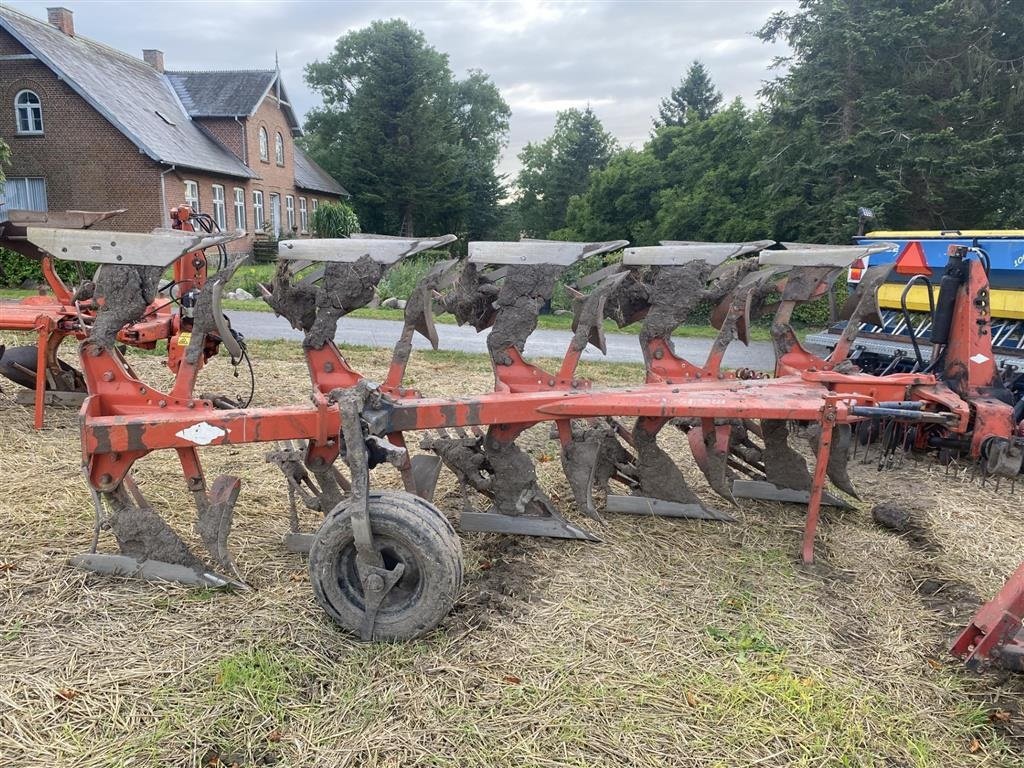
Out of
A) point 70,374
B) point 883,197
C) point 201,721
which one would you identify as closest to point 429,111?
point 883,197

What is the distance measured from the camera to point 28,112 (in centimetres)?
2389

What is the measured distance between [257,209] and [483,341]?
2139 centimetres

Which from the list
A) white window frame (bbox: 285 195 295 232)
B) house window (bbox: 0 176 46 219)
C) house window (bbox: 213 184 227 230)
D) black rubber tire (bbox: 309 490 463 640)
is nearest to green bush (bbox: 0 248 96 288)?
house window (bbox: 0 176 46 219)

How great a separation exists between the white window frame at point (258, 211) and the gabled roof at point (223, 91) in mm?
3139

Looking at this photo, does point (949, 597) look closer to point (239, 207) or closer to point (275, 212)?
point (239, 207)

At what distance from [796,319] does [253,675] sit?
15228 millimetres

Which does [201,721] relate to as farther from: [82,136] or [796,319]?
[82,136]

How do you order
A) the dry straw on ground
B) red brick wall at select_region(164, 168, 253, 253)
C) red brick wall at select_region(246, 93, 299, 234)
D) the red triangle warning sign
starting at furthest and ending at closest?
red brick wall at select_region(246, 93, 299, 234)
red brick wall at select_region(164, 168, 253, 253)
the red triangle warning sign
the dry straw on ground

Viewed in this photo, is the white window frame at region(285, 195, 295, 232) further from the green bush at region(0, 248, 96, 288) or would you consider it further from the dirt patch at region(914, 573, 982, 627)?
the dirt patch at region(914, 573, 982, 627)

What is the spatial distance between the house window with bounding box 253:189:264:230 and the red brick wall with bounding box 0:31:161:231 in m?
6.11

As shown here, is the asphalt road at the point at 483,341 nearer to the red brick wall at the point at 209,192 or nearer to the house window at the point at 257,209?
the red brick wall at the point at 209,192

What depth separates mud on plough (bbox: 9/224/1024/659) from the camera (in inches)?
130

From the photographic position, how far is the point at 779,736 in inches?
110

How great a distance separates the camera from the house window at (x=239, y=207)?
92.9 feet
